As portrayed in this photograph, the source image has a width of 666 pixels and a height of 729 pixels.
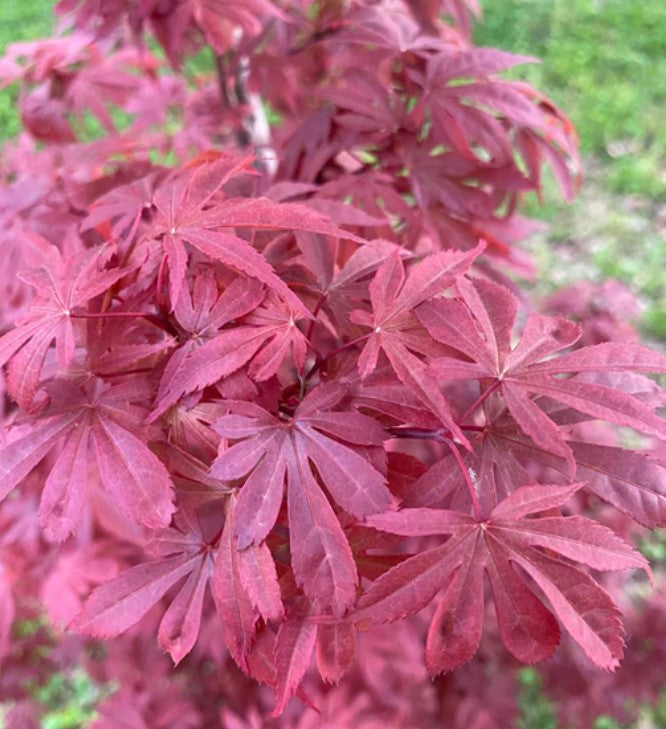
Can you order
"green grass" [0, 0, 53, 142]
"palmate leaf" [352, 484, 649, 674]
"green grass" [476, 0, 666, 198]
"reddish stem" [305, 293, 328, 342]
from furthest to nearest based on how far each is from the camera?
"green grass" [0, 0, 53, 142] < "green grass" [476, 0, 666, 198] < "reddish stem" [305, 293, 328, 342] < "palmate leaf" [352, 484, 649, 674]

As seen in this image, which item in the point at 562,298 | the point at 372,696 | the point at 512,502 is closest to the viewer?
the point at 512,502

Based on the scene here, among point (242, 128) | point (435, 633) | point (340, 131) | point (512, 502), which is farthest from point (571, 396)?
point (242, 128)

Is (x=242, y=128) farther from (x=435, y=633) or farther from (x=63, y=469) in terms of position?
(x=435, y=633)

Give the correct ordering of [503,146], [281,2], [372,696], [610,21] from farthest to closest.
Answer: [610,21] < [372,696] < [281,2] < [503,146]

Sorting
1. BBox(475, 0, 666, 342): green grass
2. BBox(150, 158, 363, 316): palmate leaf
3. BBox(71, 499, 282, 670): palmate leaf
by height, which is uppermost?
BBox(150, 158, 363, 316): palmate leaf

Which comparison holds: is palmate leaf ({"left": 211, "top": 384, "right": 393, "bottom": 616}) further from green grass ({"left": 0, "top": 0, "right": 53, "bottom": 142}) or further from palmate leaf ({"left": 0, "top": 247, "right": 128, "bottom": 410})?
green grass ({"left": 0, "top": 0, "right": 53, "bottom": 142})

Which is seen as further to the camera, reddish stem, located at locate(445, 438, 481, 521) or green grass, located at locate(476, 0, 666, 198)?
green grass, located at locate(476, 0, 666, 198)

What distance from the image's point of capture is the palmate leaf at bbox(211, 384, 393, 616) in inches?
22.8

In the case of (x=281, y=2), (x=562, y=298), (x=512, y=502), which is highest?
(x=281, y=2)

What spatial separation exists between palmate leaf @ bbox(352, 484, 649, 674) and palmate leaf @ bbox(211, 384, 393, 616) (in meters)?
0.03

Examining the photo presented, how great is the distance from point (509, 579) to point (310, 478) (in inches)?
7.6

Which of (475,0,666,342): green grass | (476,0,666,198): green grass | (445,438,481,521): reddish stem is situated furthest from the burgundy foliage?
(476,0,666,198): green grass

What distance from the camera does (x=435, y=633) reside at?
585mm

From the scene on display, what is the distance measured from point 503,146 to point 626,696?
1.45 m
